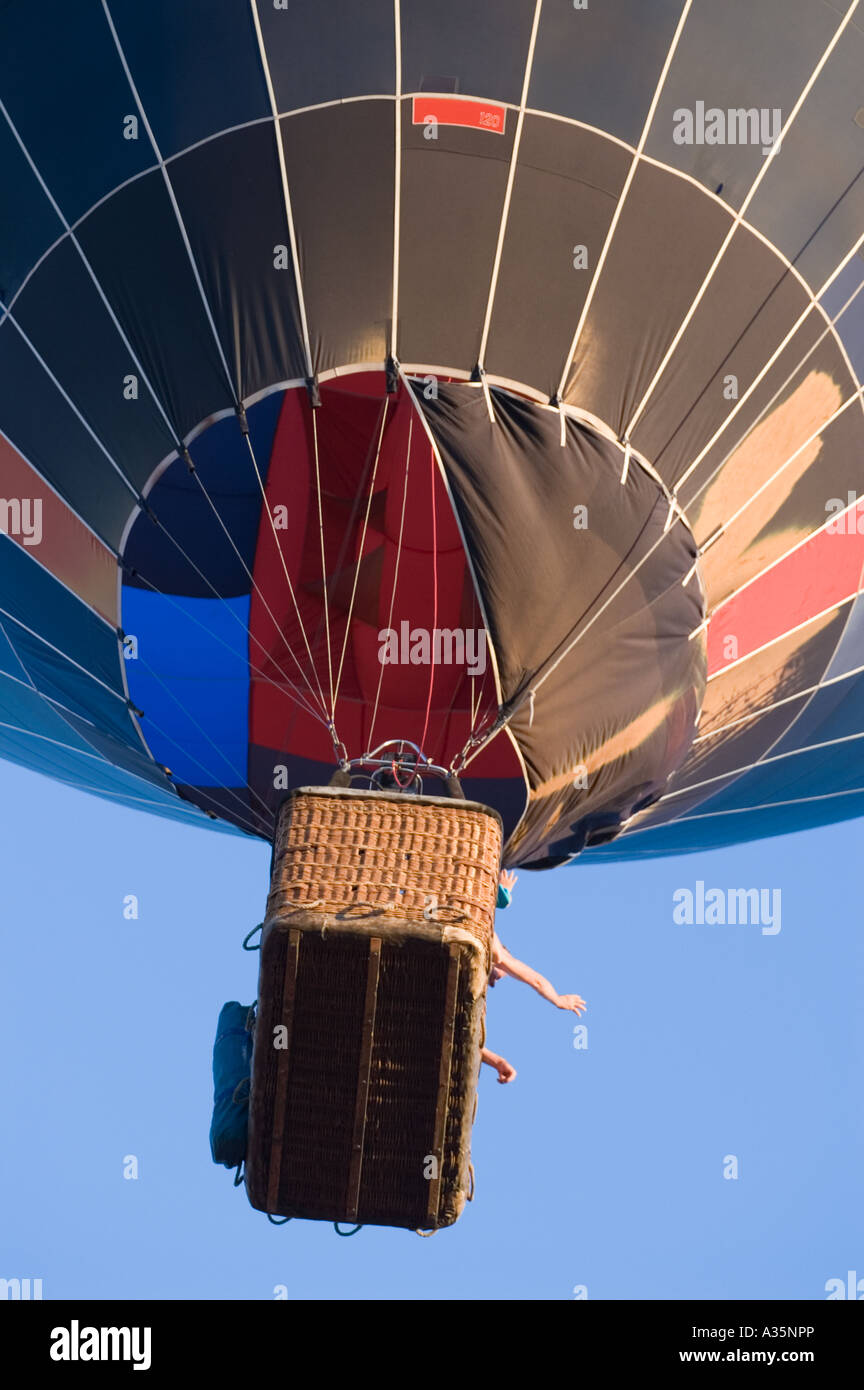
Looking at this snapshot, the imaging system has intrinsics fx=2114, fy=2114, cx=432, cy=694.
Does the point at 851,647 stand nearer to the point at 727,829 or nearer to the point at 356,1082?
the point at 727,829

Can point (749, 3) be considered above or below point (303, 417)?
above

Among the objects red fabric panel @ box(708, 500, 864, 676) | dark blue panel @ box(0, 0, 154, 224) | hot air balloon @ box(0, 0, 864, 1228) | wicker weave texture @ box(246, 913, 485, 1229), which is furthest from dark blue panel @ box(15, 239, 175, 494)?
red fabric panel @ box(708, 500, 864, 676)

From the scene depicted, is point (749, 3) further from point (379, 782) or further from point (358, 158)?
point (379, 782)

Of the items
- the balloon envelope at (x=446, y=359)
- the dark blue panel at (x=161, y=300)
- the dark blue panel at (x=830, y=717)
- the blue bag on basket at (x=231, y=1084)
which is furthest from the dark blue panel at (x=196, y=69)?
the dark blue panel at (x=830, y=717)

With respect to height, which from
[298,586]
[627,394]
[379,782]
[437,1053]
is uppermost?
[627,394]

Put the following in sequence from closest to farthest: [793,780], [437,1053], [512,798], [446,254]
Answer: [437,1053] < [446,254] < [512,798] < [793,780]

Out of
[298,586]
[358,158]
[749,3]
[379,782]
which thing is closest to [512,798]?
[379,782]

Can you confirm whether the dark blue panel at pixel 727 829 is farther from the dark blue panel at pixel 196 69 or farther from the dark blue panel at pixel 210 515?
the dark blue panel at pixel 196 69

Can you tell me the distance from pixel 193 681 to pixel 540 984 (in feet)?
5.33

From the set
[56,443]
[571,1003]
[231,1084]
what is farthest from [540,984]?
[56,443]

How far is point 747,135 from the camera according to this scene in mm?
6984

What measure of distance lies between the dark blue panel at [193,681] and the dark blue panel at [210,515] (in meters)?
0.10

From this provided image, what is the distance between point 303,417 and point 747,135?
174 cm

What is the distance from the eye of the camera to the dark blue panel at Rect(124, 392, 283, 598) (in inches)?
271
